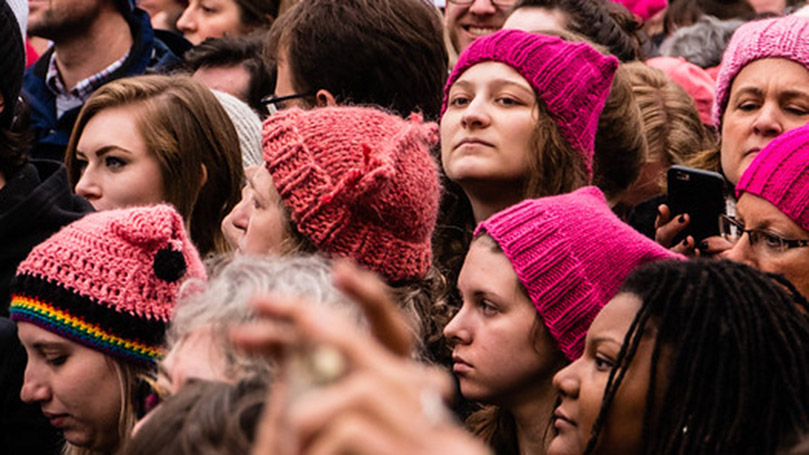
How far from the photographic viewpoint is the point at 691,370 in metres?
2.63

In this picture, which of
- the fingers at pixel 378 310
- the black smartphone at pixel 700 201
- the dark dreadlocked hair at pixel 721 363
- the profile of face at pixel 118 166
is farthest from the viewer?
the profile of face at pixel 118 166

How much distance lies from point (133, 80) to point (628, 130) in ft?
5.88

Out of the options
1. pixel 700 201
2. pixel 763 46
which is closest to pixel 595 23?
pixel 763 46

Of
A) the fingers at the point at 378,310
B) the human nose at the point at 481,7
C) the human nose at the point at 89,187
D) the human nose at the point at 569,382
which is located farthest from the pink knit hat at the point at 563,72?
the fingers at the point at 378,310

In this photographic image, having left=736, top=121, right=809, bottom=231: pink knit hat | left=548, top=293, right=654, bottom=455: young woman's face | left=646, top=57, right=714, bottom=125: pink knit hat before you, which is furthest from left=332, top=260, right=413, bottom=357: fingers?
left=646, top=57, right=714, bottom=125: pink knit hat

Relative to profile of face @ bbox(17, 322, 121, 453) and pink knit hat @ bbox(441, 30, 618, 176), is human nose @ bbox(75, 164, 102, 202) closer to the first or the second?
profile of face @ bbox(17, 322, 121, 453)

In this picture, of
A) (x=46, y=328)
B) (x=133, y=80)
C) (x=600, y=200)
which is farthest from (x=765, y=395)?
(x=133, y=80)

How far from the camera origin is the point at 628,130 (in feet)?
15.6

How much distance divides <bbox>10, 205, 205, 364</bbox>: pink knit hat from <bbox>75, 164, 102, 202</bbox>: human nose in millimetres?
1058

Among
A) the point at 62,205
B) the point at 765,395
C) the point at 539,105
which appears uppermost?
the point at 765,395

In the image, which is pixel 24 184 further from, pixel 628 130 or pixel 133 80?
pixel 628 130

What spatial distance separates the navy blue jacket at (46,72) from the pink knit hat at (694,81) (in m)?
2.41

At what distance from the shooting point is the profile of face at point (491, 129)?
4273 millimetres

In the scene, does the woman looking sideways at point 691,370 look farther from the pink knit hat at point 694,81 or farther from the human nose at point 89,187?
the pink knit hat at point 694,81
